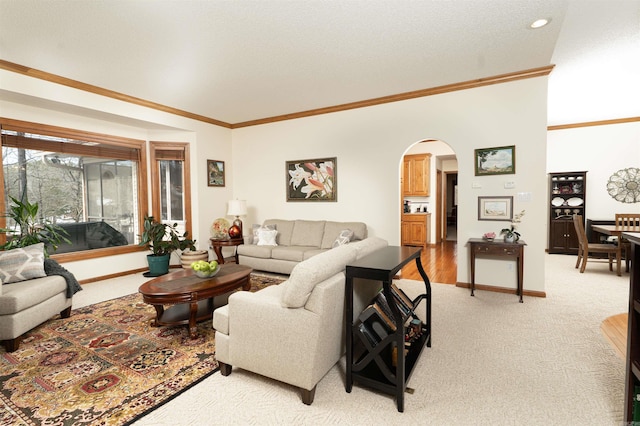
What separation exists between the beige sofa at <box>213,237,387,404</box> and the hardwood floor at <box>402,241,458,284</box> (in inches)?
124

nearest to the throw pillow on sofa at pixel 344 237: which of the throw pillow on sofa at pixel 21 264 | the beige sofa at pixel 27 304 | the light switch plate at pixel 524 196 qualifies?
the light switch plate at pixel 524 196

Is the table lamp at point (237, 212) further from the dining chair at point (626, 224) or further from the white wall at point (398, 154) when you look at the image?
the dining chair at point (626, 224)

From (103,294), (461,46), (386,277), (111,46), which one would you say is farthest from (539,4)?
(103,294)

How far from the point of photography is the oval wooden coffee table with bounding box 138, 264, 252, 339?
9.36ft

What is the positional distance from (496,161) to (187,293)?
4058 millimetres

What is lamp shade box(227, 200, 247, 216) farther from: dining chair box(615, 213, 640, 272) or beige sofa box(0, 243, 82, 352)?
dining chair box(615, 213, 640, 272)

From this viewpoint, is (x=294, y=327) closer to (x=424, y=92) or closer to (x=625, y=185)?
(x=424, y=92)

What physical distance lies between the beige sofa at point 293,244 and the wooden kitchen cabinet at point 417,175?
11.6 ft

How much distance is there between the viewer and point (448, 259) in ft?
21.0

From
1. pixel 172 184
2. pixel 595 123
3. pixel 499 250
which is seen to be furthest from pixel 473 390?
pixel 595 123

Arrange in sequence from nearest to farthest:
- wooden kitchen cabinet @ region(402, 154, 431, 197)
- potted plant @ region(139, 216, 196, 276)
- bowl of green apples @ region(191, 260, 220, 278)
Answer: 1. bowl of green apples @ region(191, 260, 220, 278)
2. potted plant @ region(139, 216, 196, 276)
3. wooden kitchen cabinet @ region(402, 154, 431, 197)

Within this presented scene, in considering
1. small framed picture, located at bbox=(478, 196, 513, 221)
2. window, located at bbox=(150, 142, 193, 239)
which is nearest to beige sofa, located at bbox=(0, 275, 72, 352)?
window, located at bbox=(150, 142, 193, 239)

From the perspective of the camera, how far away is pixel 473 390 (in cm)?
213

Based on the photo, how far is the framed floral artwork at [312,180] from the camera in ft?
18.1
